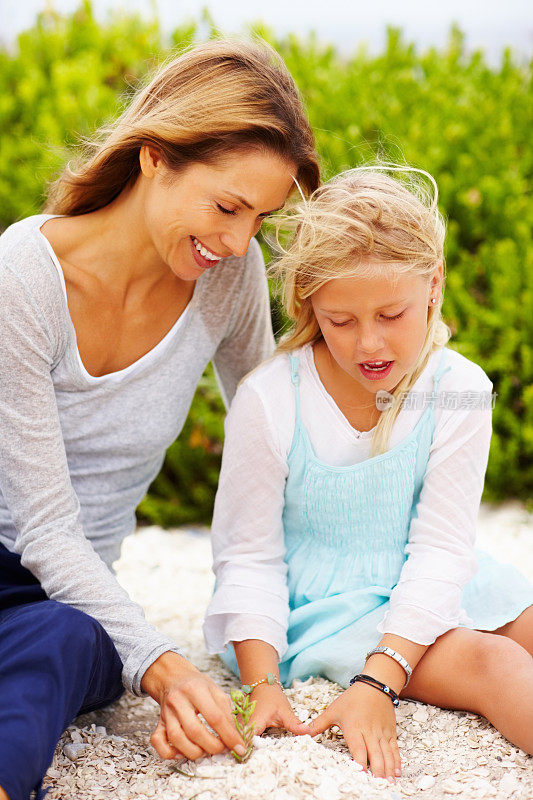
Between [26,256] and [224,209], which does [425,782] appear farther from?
[26,256]

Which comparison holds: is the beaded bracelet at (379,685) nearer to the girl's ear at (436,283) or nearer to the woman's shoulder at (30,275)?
the girl's ear at (436,283)

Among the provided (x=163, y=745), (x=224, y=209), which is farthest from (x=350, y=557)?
(x=224, y=209)

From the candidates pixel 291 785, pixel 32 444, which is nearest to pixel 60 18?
pixel 32 444

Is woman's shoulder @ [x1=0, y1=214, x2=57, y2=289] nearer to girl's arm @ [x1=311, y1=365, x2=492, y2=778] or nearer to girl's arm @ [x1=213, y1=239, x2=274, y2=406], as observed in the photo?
Result: girl's arm @ [x1=213, y1=239, x2=274, y2=406]

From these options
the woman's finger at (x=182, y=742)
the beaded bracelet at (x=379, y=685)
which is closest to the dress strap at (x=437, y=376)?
the beaded bracelet at (x=379, y=685)

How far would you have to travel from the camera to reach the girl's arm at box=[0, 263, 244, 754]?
2127mm

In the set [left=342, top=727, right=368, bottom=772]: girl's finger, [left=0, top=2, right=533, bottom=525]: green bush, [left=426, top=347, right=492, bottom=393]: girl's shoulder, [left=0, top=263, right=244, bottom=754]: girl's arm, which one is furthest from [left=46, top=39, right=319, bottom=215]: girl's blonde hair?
[left=342, top=727, right=368, bottom=772]: girl's finger

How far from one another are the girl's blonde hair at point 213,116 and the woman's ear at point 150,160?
0.05 feet

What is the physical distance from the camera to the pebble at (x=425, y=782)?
189cm

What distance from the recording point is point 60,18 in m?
5.50

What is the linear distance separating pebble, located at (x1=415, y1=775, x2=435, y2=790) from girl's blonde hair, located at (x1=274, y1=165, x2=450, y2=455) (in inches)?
31.0

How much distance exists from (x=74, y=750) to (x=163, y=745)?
267 mm

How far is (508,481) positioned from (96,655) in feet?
8.13

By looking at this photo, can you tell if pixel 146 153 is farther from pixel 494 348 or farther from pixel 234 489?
pixel 494 348
